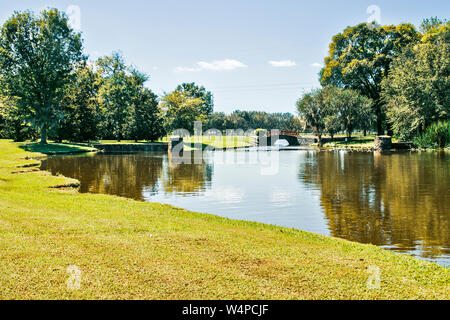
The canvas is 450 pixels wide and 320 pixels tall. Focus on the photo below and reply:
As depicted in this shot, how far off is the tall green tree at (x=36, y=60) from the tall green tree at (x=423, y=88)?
153 ft

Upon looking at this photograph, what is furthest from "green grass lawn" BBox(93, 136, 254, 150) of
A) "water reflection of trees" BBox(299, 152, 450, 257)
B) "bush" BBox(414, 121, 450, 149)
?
"water reflection of trees" BBox(299, 152, 450, 257)

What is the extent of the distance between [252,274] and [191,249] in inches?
65.8

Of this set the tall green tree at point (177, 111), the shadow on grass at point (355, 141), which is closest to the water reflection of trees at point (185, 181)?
the tall green tree at point (177, 111)

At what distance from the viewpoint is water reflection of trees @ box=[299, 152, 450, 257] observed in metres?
10.4

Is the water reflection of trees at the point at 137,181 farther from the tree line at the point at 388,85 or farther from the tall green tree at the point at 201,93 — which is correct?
the tall green tree at the point at 201,93

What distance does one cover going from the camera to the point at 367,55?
233 feet

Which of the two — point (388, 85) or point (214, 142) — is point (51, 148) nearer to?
point (214, 142)

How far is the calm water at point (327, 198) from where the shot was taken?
11.0 meters

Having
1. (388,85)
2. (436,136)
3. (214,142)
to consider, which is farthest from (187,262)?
(214,142)

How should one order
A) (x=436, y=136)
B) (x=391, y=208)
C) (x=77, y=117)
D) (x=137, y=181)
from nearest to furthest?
1. (x=391, y=208)
2. (x=137, y=181)
3. (x=436, y=136)
4. (x=77, y=117)

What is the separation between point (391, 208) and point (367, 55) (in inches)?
2505

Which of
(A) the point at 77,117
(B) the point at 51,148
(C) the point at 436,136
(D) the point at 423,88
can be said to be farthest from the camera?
(A) the point at 77,117
